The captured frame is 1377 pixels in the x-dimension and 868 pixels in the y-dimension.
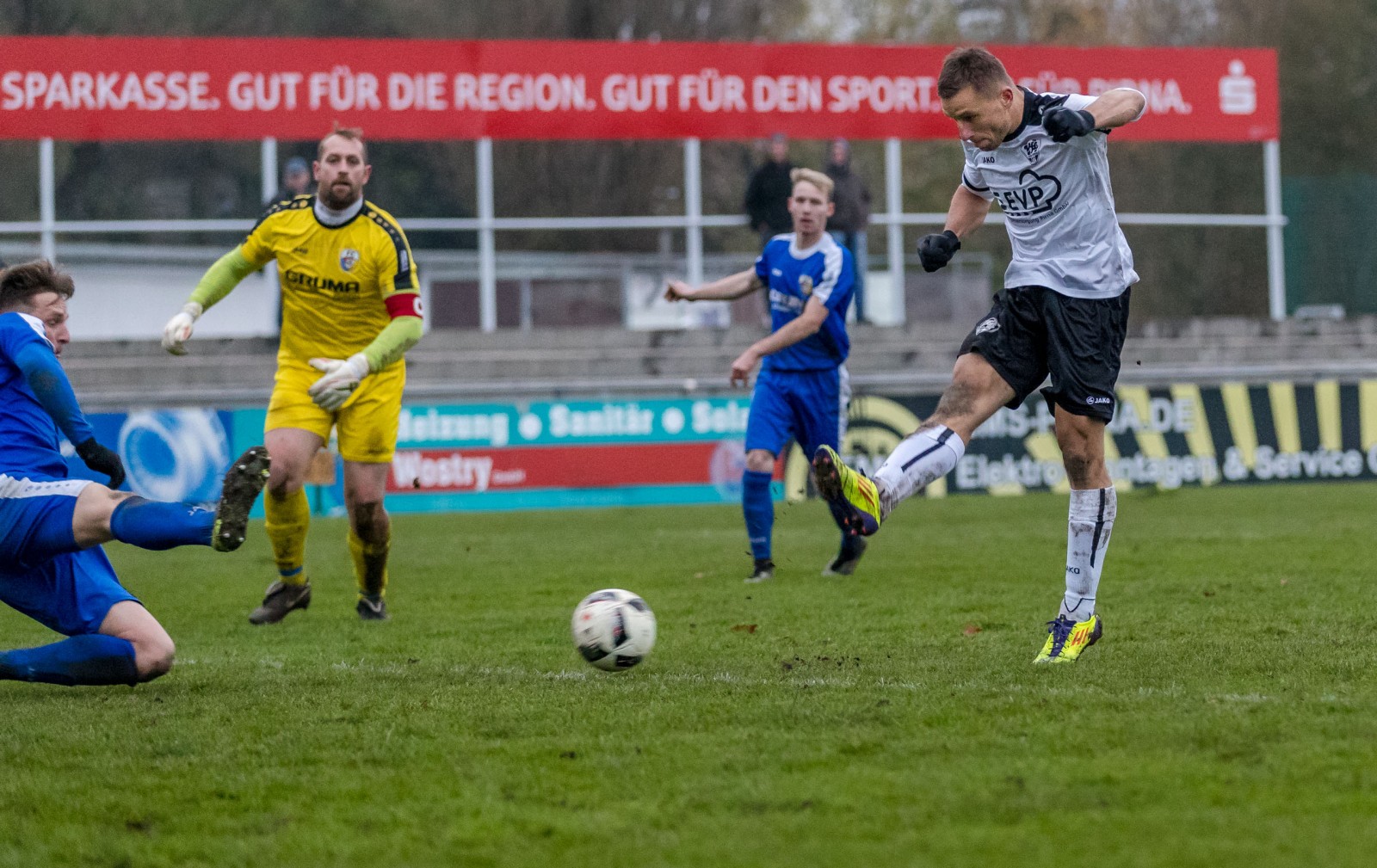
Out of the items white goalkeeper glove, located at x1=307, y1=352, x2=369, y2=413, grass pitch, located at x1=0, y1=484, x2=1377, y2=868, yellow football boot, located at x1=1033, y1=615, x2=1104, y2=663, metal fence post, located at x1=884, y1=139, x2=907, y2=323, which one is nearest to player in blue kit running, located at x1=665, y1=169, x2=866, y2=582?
grass pitch, located at x1=0, y1=484, x2=1377, y2=868

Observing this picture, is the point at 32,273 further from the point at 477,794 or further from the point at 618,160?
the point at 618,160

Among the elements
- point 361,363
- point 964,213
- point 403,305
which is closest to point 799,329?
point 403,305

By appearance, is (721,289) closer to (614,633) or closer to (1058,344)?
(1058,344)

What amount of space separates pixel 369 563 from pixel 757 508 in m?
2.71

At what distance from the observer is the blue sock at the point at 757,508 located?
10203 mm

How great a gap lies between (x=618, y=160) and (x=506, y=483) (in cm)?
1747

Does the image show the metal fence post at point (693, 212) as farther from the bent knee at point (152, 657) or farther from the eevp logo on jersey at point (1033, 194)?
the bent knee at point (152, 657)

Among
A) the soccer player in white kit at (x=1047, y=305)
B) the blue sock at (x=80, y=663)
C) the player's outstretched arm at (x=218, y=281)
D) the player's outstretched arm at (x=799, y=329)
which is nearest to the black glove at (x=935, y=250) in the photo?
the soccer player in white kit at (x=1047, y=305)

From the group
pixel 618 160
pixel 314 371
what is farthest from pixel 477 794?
pixel 618 160

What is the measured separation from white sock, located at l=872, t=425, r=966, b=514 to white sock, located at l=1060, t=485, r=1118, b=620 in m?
0.59

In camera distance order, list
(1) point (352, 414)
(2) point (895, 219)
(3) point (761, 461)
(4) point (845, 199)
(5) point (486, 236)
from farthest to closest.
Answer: (2) point (895, 219), (5) point (486, 236), (4) point (845, 199), (3) point (761, 461), (1) point (352, 414)

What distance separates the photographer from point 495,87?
19.6m

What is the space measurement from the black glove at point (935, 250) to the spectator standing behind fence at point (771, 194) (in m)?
12.8

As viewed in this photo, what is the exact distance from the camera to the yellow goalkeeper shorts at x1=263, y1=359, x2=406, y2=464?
8.16 metres
